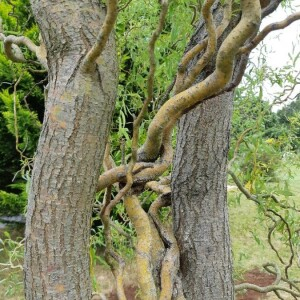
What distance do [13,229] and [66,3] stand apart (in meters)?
4.89

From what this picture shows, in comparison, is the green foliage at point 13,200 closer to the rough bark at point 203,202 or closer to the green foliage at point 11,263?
the green foliage at point 11,263

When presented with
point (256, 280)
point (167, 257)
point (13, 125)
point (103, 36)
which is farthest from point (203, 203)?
point (256, 280)

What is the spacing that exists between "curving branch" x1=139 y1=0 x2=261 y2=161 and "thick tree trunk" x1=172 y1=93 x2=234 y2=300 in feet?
1.04

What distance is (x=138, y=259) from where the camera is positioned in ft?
3.86

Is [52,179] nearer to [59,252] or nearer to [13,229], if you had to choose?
[59,252]

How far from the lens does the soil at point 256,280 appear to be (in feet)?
13.6

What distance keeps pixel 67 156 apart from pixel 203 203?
711mm

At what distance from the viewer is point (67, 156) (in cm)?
84

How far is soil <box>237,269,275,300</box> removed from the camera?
4137 mm

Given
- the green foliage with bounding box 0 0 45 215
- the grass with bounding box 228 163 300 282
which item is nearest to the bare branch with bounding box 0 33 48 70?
the green foliage with bounding box 0 0 45 215

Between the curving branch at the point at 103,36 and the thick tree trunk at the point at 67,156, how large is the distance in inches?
0.9

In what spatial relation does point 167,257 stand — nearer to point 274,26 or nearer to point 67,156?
point 67,156

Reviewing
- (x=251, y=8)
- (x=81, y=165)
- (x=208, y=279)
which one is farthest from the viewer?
(x=208, y=279)

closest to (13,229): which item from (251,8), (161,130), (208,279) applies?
(208,279)
